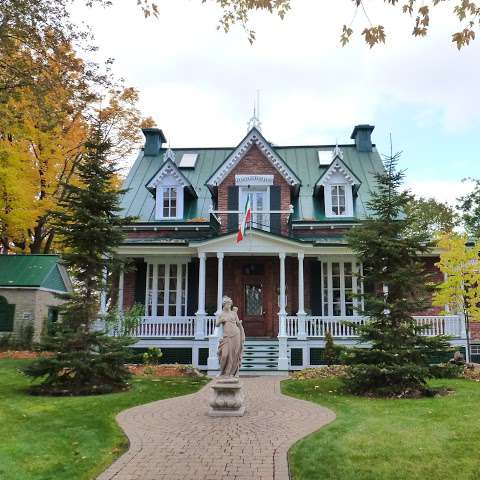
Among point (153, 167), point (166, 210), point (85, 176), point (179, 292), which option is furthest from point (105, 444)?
point (153, 167)

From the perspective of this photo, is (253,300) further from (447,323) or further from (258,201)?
(447,323)

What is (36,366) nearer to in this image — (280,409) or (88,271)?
(88,271)

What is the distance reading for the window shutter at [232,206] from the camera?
20.5 meters

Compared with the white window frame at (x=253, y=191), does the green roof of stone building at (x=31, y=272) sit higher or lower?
lower

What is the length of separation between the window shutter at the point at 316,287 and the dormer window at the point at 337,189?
95.7 inches

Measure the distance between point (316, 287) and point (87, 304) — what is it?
10.1 meters

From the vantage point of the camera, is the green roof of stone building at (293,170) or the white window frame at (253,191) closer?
the white window frame at (253,191)

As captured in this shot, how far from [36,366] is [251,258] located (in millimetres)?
10293

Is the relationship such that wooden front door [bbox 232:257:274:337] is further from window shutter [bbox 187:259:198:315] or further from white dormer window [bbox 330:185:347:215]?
white dormer window [bbox 330:185:347:215]

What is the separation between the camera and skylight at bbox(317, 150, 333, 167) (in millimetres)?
24391

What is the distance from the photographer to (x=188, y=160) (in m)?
→ 25.2

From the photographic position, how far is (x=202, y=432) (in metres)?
8.50

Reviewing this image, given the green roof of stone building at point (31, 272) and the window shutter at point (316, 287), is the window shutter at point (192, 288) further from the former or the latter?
the green roof of stone building at point (31, 272)

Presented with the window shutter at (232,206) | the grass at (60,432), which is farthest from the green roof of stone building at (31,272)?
the grass at (60,432)
